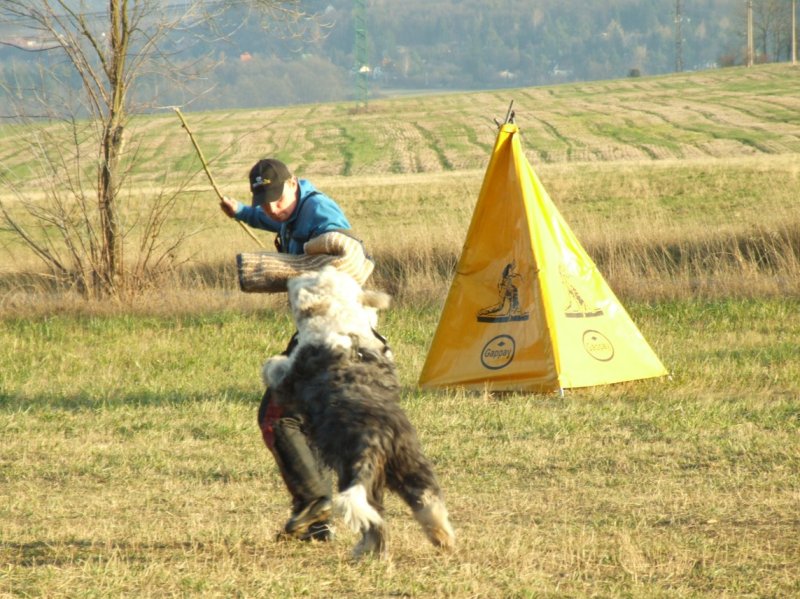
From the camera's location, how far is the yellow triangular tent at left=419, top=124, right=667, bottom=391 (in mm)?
8797

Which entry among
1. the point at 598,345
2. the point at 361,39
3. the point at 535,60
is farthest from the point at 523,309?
the point at 535,60

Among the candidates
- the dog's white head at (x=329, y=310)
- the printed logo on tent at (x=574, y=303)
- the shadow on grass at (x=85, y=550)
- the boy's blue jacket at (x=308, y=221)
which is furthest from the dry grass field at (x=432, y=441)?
the boy's blue jacket at (x=308, y=221)

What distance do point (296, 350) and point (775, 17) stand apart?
103 metres

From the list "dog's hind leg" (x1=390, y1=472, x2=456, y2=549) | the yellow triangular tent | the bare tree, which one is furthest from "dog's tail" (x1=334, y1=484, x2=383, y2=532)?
the bare tree

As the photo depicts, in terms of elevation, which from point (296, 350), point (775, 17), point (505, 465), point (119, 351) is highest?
point (296, 350)

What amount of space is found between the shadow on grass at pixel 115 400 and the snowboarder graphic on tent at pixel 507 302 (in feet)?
6.47

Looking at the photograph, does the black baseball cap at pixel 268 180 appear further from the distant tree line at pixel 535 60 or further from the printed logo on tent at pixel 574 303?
the distant tree line at pixel 535 60

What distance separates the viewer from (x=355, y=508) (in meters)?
4.15

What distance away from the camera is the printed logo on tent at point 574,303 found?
891 cm

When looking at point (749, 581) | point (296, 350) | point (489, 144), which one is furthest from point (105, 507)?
point (489, 144)

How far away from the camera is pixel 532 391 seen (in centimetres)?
873

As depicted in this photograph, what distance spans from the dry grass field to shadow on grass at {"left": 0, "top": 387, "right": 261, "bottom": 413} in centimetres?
3

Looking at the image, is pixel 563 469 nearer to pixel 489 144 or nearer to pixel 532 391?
pixel 532 391

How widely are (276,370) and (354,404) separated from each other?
45cm
